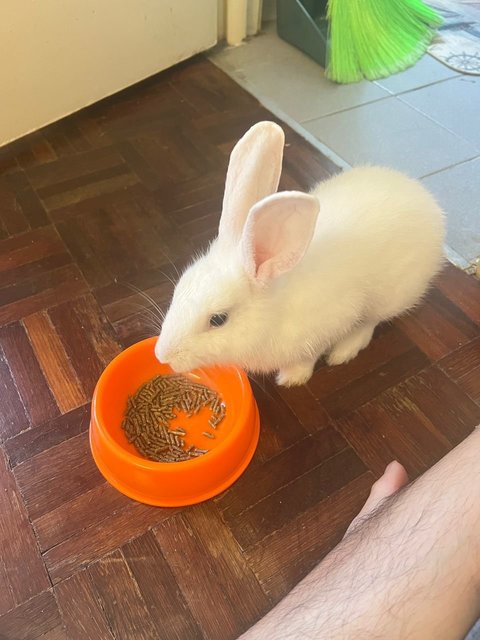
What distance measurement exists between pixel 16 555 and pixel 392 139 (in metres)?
1.64

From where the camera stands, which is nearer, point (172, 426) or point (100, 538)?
point (100, 538)

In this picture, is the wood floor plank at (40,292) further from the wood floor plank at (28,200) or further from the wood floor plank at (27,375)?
the wood floor plank at (28,200)

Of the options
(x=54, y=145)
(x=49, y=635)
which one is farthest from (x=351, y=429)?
(x=54, y=145)

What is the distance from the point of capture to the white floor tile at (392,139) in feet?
6.17

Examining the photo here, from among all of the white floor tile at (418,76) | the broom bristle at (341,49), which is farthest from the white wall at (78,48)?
the white floor tile at (418,76)

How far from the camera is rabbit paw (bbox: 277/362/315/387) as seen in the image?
50.8 inches

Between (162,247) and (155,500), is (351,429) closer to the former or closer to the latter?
(155,500)

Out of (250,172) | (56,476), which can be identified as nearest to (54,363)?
(56,476)

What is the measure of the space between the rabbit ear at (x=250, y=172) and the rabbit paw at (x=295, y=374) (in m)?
0.37

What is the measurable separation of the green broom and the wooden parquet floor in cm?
54

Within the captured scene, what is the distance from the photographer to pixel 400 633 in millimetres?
708

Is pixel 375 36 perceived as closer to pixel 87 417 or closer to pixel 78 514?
pixel 87 417

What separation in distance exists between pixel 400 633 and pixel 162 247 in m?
1.16

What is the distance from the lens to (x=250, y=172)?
99 centimetres
